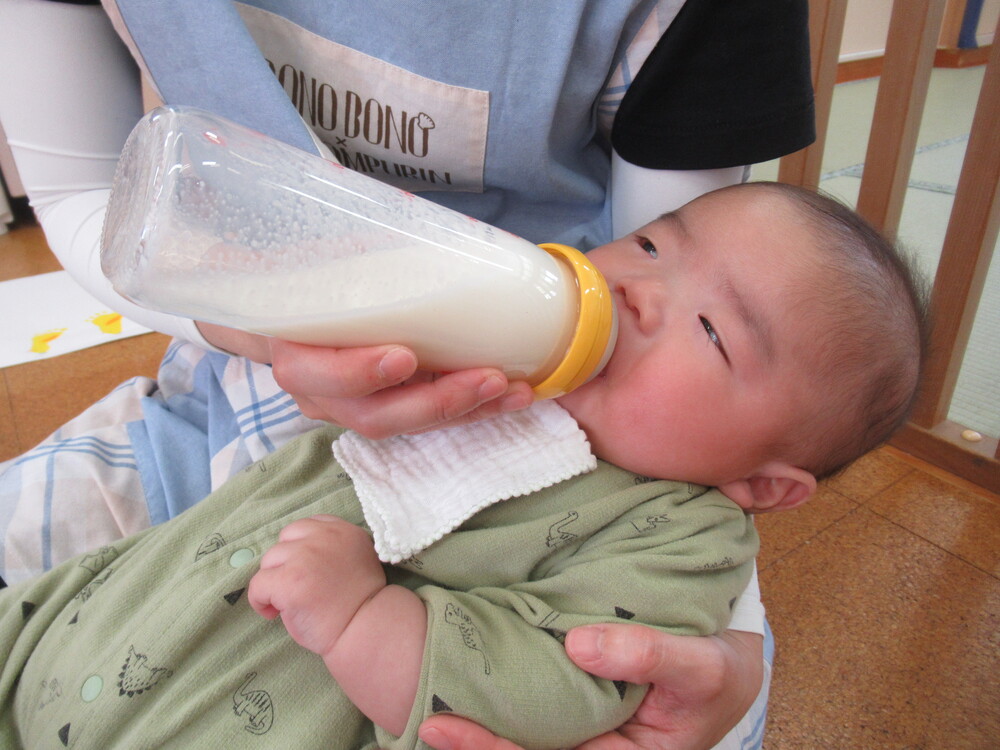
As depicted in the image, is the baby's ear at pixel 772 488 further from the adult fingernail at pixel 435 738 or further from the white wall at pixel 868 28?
the white wall at pixel 868 28

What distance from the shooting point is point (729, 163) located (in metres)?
0.73

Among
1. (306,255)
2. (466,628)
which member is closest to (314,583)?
(466,628)

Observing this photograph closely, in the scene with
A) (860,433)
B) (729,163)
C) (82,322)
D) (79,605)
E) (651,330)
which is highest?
(729,163)

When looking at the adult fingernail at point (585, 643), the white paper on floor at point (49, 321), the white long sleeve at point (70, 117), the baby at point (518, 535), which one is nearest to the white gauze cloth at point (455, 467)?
the baby at point (518, 535)

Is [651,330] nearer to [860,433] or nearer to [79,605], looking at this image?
[860,433]

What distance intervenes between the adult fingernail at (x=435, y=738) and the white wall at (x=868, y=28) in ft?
14.2

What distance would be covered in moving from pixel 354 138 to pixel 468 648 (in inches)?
21.4

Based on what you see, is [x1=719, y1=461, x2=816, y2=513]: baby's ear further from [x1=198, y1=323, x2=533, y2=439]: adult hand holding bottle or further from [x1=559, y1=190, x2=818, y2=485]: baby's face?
[x1=198, y1=323, x2=533, y2=439]: adult hand holding bottle

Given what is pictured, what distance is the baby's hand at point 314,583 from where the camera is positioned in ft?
1.66

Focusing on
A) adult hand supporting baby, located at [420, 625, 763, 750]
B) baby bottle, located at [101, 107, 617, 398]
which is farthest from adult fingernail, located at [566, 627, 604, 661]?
baby bottle, located at [101, 107, 617, 398]

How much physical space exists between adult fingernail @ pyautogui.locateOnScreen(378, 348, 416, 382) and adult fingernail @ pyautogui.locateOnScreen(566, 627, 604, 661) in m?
0.24

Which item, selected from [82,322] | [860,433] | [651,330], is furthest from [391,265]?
[82,322]

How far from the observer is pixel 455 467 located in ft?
2.04

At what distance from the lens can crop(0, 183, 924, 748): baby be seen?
20.4 inches
